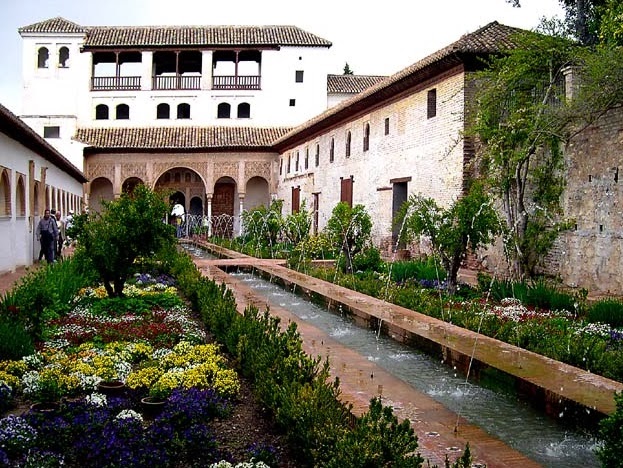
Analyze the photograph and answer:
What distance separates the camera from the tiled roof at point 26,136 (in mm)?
14562

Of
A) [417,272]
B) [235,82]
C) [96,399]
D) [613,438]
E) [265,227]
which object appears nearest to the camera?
[613,438]

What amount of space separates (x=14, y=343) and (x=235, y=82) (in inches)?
1416

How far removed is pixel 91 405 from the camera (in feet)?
16.9

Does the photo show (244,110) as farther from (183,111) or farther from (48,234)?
(48,234)

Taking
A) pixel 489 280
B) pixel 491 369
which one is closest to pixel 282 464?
pixel 491 369

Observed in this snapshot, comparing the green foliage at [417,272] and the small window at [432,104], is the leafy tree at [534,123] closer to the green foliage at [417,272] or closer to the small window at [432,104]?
the green foliage at [417,272]

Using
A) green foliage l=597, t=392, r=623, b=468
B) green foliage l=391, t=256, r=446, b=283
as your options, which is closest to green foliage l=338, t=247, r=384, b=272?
green foliage l=391, t=256, r=446, b=283

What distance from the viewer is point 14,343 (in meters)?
6.64

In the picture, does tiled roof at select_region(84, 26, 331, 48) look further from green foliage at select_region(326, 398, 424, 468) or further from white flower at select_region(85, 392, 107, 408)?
green foliage at select_region(326, 398, 424, 468)

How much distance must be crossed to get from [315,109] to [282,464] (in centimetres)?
3779

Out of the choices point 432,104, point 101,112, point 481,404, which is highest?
point 101,112

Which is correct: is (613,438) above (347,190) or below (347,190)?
below

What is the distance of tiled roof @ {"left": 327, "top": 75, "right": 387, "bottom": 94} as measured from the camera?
42469mm

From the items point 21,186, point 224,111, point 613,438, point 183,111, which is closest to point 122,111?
point 183,111
